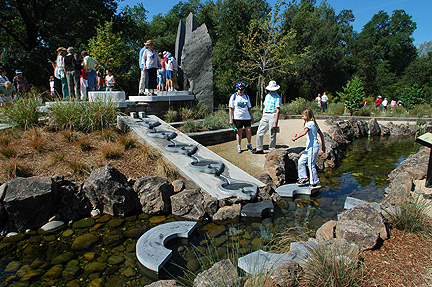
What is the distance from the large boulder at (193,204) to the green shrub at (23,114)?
427cm

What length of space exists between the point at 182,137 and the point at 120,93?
112 inches

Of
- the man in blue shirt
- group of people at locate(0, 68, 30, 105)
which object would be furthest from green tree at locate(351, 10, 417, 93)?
group of people at locate(0, 68, 30, 105)

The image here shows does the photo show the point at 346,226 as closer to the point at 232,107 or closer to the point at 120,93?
the point at 232,107

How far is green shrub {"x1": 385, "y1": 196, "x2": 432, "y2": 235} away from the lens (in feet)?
10.8

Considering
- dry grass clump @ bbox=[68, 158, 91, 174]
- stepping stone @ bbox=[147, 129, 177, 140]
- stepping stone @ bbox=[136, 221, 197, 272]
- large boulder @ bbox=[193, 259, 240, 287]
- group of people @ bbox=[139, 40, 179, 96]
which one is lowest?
stepping stone @ bbox=[136, 221, 197, 272]

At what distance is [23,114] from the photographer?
6.58 metres

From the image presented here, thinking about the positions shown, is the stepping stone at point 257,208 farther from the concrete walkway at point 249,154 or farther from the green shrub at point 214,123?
the green shrub at point 214,123

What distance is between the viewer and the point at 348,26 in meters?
45.3

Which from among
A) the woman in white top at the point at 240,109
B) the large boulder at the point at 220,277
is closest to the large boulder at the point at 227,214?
the large boulder at the point at 220,277

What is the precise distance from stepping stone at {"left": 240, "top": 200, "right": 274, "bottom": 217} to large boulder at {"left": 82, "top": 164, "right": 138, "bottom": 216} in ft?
6.31

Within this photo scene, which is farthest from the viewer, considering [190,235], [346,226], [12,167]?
[12,167]

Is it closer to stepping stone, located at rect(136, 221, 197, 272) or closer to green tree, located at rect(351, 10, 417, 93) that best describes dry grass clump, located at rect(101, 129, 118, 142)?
stepping stone, located at rect(136, 221, 197, 272)

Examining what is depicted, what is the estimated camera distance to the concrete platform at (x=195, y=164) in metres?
5.15

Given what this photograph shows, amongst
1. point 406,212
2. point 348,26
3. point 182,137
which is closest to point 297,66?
point 348,26
